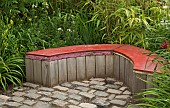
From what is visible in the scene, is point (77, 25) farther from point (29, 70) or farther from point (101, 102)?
point (101, 102)

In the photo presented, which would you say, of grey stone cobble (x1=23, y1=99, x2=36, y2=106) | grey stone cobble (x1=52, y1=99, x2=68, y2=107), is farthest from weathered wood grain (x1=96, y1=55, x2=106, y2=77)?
grey stone cobble (x1=23, y1=99, x2=36, y2=106)

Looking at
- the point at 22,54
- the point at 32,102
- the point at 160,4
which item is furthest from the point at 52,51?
the point at 160,4

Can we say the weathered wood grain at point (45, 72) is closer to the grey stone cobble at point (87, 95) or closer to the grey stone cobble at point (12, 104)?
the grey stone cobble at point (87, 95)

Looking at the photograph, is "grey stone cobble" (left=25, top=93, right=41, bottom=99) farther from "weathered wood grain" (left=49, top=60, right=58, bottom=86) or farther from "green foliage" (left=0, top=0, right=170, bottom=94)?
"green foliage" (left=0, top=0, right=170, bottom=94)

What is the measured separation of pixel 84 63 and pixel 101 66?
0.26 meters

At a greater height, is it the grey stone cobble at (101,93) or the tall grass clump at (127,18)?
the tall grass clump at (127,18)

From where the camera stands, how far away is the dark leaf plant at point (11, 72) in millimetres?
3893

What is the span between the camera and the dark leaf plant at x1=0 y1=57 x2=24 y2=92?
389 cm

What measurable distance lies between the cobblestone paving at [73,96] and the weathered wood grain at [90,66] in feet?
0.47

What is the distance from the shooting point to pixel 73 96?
3.67 meters

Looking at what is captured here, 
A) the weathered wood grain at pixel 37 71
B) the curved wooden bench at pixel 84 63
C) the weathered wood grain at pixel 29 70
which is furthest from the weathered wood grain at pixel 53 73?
the weathered wood grain at pixel 29 70

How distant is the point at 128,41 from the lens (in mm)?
4730

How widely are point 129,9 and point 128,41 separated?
0.48 metres

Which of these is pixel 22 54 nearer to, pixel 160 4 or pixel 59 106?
pixel 59 106
